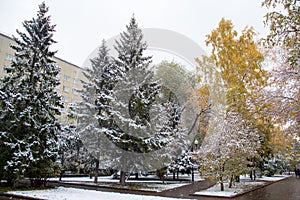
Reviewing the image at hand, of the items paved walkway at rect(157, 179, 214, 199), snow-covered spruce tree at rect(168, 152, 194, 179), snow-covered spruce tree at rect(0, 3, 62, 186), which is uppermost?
snow-covered spruce tree at rect(0, 3, 62, 186)

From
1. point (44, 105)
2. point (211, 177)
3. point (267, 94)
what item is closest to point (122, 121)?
point (44, 105)

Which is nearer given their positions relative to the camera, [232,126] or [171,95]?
[232,126]

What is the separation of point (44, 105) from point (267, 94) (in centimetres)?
1120

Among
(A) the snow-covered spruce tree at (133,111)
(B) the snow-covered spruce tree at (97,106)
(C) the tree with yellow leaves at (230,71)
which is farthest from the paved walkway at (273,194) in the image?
(B) the snow-covered spruce tree at (97,106)

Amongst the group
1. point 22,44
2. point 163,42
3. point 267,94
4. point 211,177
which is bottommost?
point 211,177

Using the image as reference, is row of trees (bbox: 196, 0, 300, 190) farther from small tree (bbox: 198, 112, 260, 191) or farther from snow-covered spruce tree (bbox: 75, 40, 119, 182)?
snow-covered spruce tree (bbox: 75, 40, 119, 182)

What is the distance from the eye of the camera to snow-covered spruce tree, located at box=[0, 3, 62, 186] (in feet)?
40.7

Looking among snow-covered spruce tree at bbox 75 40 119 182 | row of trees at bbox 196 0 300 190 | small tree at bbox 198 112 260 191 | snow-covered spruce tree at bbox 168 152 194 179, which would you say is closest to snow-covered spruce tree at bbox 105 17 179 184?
snow-covered spruce tree at bbox 75 40 119 182

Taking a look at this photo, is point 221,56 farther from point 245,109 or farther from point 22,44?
point 22,44

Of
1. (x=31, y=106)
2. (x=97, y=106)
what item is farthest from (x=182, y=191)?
(x=31, y=106)

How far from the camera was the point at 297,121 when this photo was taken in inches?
316

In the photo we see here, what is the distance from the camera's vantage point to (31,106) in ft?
43.7

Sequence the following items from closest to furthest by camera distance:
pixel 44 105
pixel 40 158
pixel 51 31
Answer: pixel 40 158 < pixel 44 105 < pixel 51 31

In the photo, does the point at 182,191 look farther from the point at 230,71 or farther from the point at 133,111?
the point at 230,71
